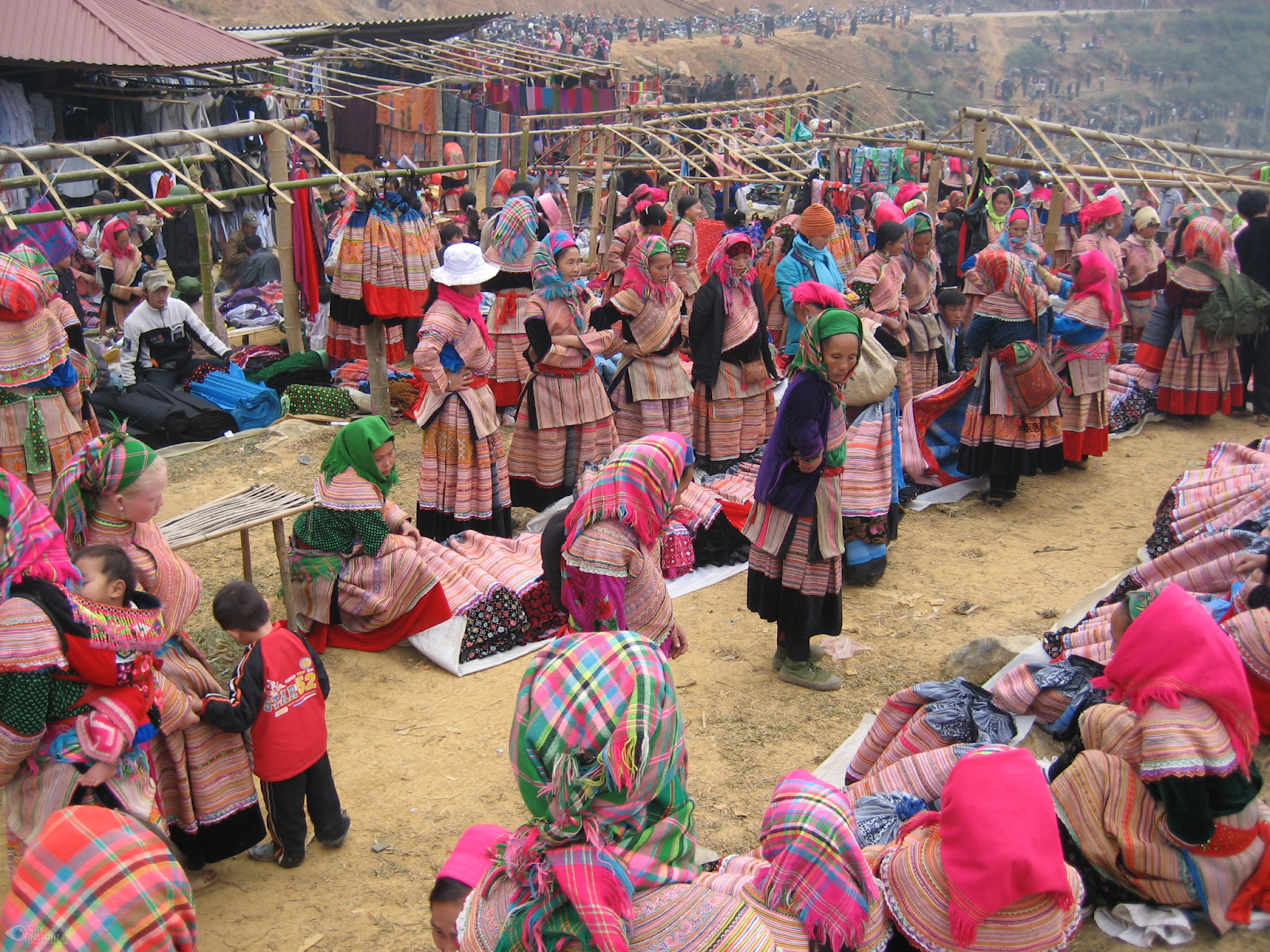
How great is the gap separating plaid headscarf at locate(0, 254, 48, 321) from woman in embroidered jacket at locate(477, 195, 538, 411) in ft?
9.98

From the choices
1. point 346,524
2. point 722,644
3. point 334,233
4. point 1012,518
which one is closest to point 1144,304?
point 1012,518

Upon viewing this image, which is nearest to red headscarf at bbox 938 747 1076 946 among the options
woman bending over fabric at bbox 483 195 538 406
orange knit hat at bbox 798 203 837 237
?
orange knit hat at bbox 798 203 837 237

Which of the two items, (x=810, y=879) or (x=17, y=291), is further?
(x=17, y=291)

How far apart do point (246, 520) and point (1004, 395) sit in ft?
15.7

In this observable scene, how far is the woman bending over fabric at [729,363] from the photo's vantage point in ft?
21.6

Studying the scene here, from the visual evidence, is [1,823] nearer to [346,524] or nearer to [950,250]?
[346,524]

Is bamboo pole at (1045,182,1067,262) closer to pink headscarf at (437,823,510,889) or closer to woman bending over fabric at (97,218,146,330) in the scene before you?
pink headscarf at (437,823,510,889)

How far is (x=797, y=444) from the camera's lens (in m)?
4.31

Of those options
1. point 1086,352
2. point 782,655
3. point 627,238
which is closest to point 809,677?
point 782,655

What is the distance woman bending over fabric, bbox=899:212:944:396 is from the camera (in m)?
7.40

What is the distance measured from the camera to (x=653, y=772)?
75.8 inches

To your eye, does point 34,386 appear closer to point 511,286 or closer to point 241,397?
point 241,397

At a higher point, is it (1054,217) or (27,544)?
(1054,217)

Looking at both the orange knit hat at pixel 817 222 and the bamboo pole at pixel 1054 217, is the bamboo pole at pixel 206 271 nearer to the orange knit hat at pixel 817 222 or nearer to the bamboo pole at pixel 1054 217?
the orange knit hat at pixel 817 222
